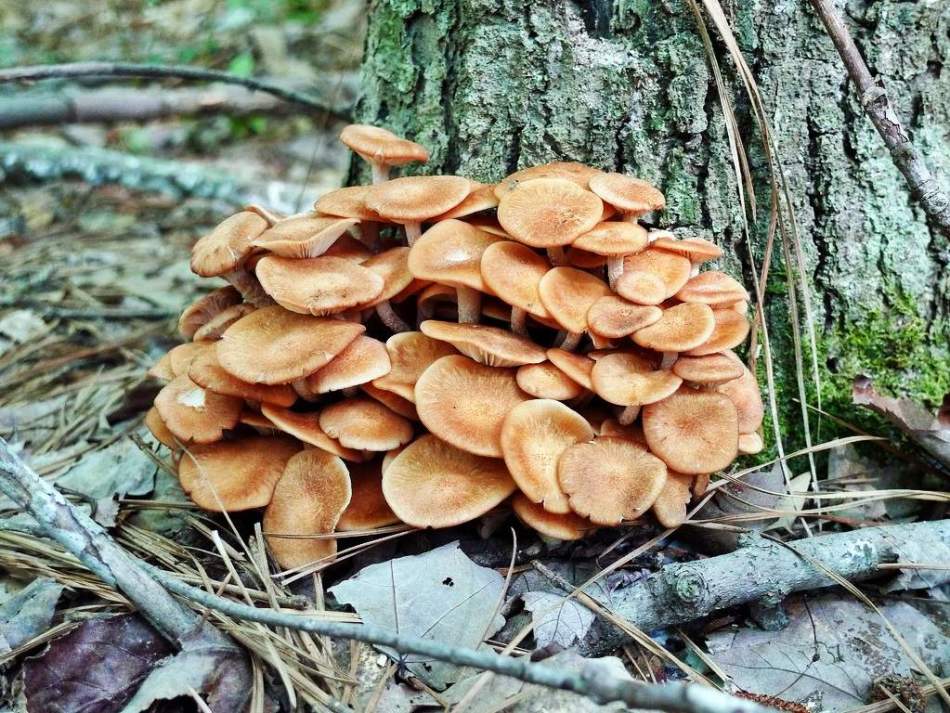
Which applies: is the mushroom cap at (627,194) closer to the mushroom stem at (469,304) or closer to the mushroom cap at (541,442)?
the mushroom stem at (469,304)

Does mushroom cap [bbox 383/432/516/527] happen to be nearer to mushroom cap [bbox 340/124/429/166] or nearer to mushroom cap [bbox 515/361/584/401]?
mushroom cap [bbox 515/361/584/401]

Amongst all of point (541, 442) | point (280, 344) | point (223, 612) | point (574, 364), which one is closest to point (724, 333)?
point (574, 364)

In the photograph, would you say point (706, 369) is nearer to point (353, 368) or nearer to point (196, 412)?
point (353, 368)

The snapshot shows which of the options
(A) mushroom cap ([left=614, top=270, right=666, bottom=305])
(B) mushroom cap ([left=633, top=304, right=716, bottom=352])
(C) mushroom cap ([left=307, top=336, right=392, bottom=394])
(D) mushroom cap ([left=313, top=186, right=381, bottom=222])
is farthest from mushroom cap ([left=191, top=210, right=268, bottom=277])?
(B) mushroom cap ([left=633, top=304, right=716, bottom=352])

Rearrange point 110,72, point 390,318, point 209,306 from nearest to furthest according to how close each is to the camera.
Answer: point 390,318 < point 209,306 < point 110,72

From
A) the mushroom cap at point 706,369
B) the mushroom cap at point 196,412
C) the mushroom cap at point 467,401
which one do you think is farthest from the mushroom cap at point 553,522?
the mushroom cap at point 196,412
